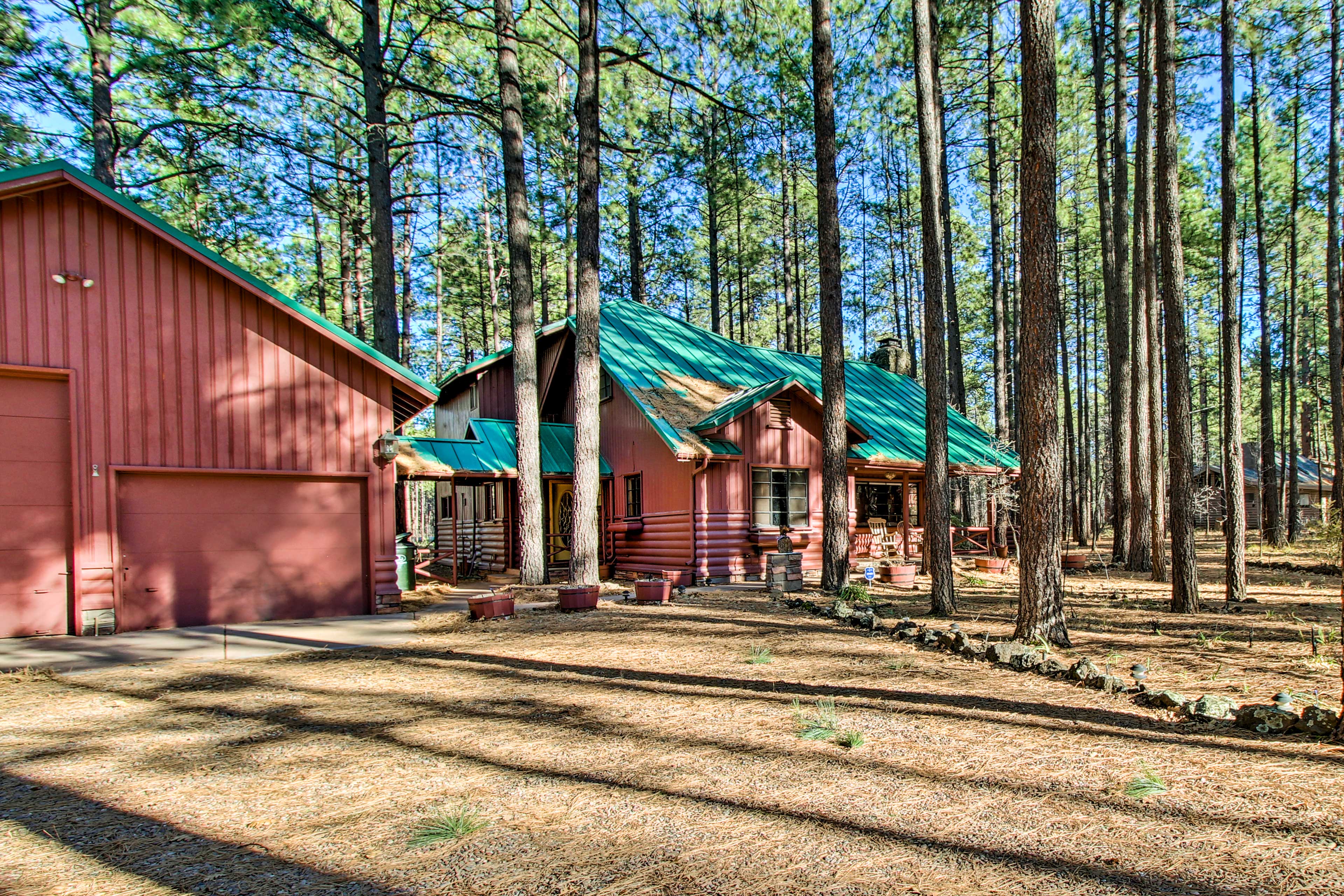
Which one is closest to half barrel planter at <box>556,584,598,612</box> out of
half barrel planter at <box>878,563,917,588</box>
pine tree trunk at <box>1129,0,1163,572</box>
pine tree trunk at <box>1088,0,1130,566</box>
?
half barrel planter at <box>878,563,917,588</box>

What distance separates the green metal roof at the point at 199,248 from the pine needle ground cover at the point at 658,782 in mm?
5278

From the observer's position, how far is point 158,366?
9.70 metres

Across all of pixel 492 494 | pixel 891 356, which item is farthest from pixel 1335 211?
pixel 492 494

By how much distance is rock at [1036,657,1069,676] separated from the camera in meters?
6.40

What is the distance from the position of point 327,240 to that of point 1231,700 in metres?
33.3

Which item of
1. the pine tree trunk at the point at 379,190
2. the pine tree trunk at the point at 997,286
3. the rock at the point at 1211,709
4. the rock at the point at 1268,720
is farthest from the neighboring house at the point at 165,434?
the pine tree trunk at the point at 997,286

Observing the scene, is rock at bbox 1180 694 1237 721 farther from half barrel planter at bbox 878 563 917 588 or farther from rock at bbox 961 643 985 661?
half barrel planter at bbox 878 563 917 588

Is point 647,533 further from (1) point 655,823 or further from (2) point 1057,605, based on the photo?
(1) point 655,823

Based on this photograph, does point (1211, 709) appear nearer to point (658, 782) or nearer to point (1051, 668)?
point (1051, 668)

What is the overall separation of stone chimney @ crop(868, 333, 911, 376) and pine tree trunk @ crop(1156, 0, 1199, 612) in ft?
52.6

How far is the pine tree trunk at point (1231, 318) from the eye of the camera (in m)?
10.5

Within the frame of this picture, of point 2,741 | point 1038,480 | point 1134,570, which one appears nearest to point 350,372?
Result: point 2,741

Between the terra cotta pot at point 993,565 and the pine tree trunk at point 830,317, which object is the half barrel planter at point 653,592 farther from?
the terra cotta pot at point 993,565

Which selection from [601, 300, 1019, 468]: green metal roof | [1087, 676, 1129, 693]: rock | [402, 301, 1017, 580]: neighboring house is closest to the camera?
[1087, 676, 1129, 693]: rock
